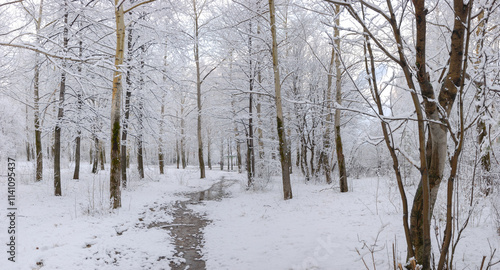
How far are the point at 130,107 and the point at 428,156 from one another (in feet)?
32.4

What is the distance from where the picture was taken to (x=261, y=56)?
396 inches

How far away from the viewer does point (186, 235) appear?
4.91 m

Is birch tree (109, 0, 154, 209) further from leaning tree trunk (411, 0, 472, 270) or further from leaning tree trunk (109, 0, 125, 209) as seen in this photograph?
leaning tree trunk (411, 0, 472, 270)

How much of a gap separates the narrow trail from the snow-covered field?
0.14 m

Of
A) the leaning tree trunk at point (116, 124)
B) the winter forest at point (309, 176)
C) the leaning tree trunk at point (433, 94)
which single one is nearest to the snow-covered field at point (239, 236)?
the winter forest at point (309, 176)

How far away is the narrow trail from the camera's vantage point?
3.75 m

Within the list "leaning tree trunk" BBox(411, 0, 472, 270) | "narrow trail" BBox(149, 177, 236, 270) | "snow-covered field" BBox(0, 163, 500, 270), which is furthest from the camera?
"narrow trail" BBox(149, 177, 236, 270)

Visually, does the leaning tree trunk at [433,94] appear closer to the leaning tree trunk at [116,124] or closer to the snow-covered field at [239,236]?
the snow-covered field at [239,236]

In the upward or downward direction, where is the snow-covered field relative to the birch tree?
downward

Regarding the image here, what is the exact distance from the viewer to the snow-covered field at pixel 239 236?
10.5 feet

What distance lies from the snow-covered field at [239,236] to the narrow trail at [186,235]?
142 millimetres

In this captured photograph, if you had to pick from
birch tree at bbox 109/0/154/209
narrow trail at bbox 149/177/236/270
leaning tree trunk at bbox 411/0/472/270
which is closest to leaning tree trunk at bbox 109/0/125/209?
birch tree at bbox 109/0/154/209

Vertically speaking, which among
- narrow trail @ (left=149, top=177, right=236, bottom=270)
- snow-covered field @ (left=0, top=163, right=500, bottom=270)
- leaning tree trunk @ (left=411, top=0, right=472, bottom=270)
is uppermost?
leaning tree trunk @ (left=411, top=0, right=472, bottom=270)

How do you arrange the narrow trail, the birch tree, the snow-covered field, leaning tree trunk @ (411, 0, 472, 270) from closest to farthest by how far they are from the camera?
leaning tree trunk @ (411, 0, 472, 270), the snow-covered field, the narrow trail, the birch tree
